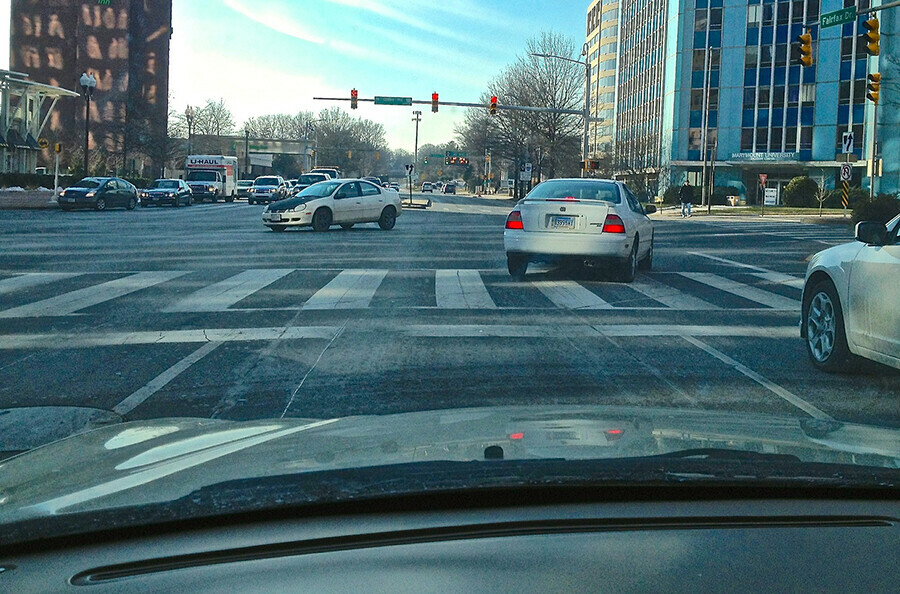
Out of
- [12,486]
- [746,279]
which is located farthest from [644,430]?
[746,279]

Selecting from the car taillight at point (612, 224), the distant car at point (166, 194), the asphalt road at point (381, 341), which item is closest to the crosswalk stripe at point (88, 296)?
the asphalt road at point (381, 341)

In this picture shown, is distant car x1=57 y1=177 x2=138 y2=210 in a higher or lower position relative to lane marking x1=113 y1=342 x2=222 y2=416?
higher

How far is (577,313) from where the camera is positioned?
10.9 m

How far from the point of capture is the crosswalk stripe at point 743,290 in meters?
12.2

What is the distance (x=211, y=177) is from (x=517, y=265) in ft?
165

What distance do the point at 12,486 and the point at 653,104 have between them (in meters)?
88.7

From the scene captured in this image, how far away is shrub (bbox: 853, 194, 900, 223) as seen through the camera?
31280 millimetres

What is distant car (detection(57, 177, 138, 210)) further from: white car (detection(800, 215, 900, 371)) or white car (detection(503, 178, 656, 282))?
white car (detection(800, 215, 900, 371))

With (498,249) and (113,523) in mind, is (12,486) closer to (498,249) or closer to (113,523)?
(113,523)

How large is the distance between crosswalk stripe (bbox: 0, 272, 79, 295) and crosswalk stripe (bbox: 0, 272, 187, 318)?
0.86 m

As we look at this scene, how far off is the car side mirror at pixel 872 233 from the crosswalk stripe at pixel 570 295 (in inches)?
188

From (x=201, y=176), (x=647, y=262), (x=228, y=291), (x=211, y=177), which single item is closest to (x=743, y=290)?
(x=647, y=262)

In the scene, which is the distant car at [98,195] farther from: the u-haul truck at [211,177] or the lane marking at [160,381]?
the lane marking at [160,381]

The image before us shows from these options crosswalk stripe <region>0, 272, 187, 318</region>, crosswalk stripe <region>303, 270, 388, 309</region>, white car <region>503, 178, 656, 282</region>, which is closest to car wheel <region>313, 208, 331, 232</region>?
crosswalk stripe <region>303, 270, 388, 309</region>
